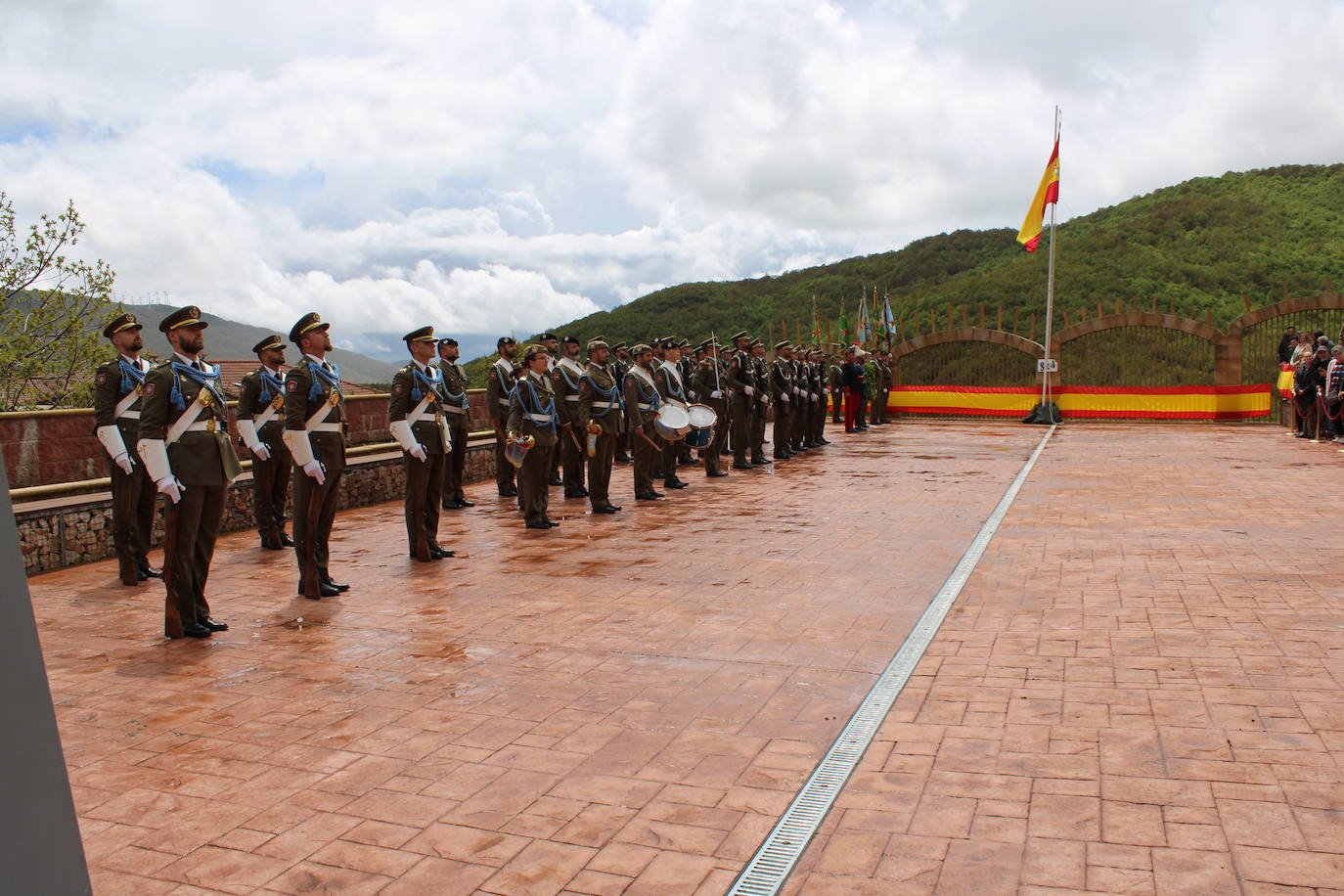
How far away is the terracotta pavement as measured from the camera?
10.4 feet

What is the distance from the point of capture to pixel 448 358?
10359 mm

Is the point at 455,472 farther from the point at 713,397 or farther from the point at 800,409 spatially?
the point at 800,409

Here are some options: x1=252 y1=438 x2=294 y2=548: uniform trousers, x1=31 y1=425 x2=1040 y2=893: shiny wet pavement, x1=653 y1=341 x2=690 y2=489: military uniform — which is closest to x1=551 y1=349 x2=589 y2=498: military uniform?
x1=653 y1=341 x2=690 y2=489: military uniform

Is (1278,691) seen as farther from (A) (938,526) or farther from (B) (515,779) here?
(A) (938,526)

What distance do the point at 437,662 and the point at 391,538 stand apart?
13.6 ft

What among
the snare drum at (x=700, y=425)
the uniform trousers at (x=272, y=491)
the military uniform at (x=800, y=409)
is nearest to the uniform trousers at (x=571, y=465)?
the snare drum at (x=700, y=425)

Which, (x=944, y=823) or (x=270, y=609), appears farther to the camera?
(x=270, y=609)

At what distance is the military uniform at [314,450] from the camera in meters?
6.88

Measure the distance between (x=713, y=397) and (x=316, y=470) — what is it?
786 centimetres

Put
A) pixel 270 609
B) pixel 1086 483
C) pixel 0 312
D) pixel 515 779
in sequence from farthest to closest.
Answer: pixel 1086 483, pixel 0 312, pixel 270 609, pixel 515 779

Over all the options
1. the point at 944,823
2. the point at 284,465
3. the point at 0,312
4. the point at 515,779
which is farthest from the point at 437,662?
the point at 0,312

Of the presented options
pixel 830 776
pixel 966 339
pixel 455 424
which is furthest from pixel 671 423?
pixel 966 339

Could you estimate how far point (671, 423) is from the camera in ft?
38.5

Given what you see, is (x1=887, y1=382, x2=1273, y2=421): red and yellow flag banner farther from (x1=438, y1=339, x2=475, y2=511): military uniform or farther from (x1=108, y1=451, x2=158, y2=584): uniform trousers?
(x1=108, y1=451, x2=158, y2=584): uniform trousers
